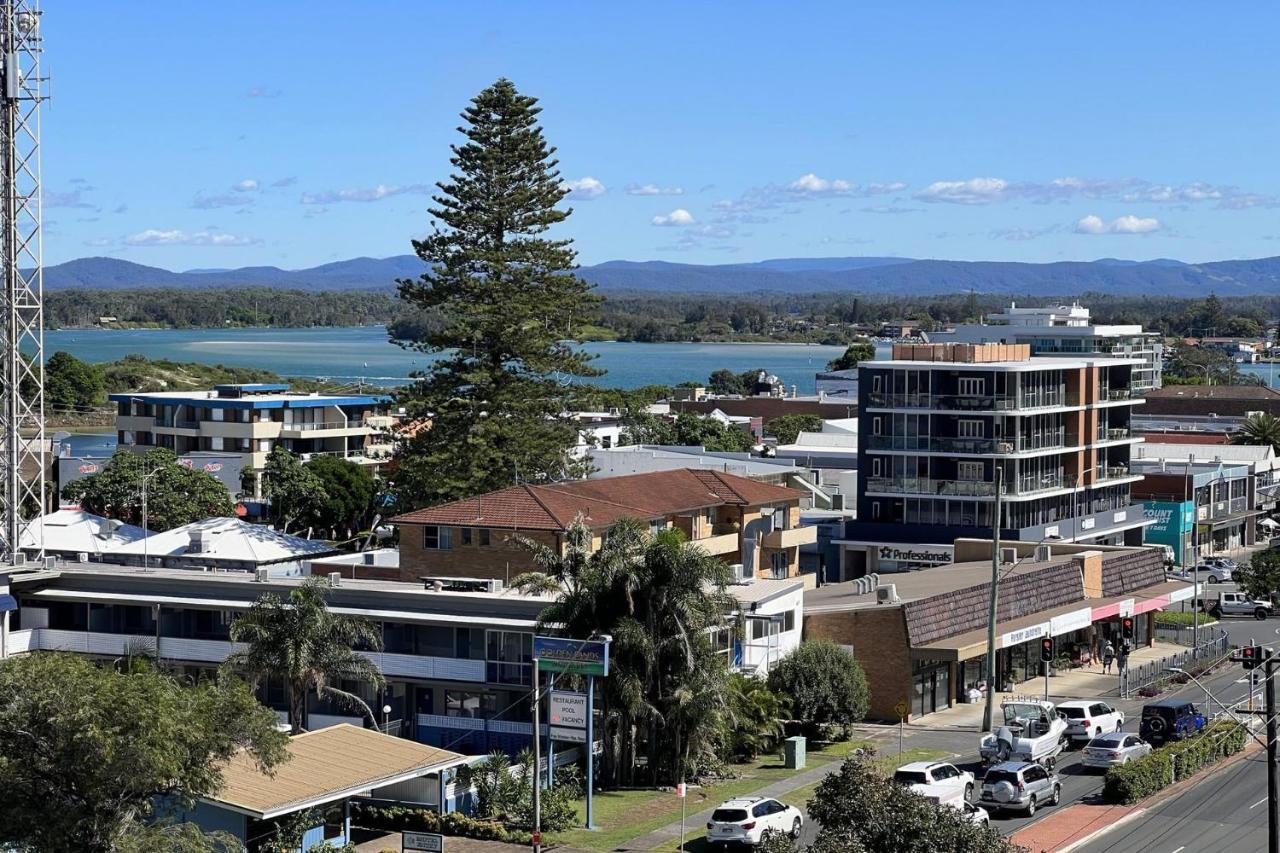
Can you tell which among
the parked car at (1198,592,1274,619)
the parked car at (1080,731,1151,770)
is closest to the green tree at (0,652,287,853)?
the parked car at (1080,731,1151,770)

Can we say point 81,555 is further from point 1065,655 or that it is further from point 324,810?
point 1065,655

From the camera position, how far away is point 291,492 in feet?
338

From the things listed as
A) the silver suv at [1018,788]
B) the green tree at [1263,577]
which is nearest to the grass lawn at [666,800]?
the silver suv at [1018,788]

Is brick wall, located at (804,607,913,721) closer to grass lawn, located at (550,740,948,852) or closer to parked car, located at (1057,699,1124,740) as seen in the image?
grass lawn, located at (550,740,948,852)

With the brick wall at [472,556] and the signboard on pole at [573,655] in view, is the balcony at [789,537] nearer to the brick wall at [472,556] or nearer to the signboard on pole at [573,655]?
the brick wall at [472,556]

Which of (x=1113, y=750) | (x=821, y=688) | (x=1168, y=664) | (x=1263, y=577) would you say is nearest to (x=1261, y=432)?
(x=1263, y=577)

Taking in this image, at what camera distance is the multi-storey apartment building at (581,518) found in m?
58.5

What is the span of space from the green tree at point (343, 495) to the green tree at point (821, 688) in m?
54.0

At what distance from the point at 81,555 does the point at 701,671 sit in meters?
27.0

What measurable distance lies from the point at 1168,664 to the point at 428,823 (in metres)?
34.2

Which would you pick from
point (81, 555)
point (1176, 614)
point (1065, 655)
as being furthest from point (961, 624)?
point (81, 555)

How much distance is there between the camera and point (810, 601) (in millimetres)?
65000

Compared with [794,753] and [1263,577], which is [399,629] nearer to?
[794,753]

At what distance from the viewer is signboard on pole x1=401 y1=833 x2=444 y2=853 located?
134 ft
